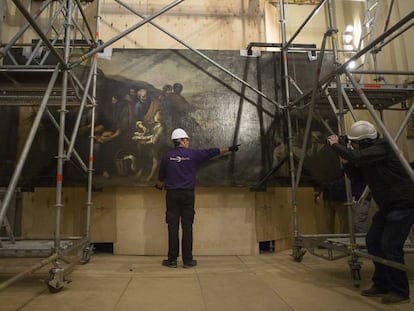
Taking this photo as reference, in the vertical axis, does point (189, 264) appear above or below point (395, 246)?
below

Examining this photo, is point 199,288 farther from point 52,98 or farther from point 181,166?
point 52,98

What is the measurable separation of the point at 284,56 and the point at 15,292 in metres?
4.80

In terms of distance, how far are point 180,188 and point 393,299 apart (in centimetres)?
275

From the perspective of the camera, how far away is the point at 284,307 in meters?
2.67

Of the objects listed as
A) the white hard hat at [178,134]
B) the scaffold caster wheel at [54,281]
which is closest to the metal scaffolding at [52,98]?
the scaffold caster wheel at [54,281]

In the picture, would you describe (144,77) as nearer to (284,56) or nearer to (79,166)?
(79,166)

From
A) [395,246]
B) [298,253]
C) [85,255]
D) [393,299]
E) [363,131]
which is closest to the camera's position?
[393,299]

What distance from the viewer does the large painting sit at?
5.05 m

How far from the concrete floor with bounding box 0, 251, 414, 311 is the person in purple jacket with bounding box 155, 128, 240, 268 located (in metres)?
0.28

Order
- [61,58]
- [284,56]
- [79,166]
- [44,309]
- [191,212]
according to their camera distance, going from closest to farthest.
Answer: [44,309], [61,58], [191,212], [79,166], [284,56]

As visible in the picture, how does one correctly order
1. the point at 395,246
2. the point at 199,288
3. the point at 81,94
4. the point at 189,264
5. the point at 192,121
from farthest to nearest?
the point at 192,121 → the point at 81,94 → the point at 189,264 → the point at 199,288 → the point at 395,246

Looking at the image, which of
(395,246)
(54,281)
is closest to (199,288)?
(54,281)

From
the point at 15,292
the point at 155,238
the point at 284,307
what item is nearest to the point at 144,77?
the point at 155,238

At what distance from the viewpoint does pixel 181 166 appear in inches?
183
